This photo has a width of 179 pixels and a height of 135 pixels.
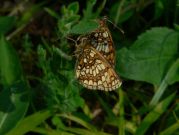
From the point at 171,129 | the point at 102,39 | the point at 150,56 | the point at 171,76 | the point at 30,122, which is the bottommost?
the point at 171,129

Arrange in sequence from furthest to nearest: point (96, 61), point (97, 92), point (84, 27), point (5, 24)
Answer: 1. point (5, 24)
2. point (97, 92)
3. point (96, 61)
4. point (84, 27)

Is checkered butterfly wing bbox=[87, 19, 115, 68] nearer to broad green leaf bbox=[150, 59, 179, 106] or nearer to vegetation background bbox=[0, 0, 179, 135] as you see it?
vegetation background bbox=[0, 0, 179, 135]

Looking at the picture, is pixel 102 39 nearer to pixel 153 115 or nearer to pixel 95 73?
pixel 95 73

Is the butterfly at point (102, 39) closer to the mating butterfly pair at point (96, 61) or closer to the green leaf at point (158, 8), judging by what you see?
the mating butterfly pair at point (96, 61)

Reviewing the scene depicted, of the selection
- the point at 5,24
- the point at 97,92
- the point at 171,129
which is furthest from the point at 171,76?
the point at 5,24

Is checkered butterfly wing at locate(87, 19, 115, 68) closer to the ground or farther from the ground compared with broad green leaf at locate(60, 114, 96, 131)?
farther from the ground

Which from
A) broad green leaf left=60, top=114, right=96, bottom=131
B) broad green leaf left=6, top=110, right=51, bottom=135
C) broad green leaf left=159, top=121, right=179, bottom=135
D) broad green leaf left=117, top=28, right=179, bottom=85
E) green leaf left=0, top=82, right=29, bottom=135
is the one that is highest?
broad green leaf left=117, top=28, right=179, bottom=85

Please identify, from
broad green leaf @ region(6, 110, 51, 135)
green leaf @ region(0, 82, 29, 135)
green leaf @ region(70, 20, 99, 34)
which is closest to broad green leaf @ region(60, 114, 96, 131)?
broad green leaf @ region(6, 110, 51, 135)
